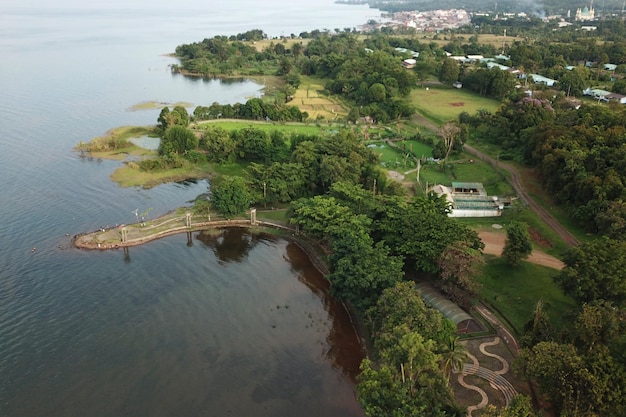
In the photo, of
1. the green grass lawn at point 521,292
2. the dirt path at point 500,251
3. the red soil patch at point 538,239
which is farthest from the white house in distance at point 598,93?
the green grass lawn at point 521,292

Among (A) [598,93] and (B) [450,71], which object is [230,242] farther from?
(A) [598,93]

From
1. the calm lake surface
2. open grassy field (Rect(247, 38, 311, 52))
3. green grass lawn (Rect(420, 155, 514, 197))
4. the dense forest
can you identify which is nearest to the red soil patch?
the dense forest

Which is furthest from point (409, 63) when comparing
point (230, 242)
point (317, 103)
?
point (230, 242)

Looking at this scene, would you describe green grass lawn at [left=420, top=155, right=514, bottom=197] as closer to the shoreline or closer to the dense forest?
the dense forest

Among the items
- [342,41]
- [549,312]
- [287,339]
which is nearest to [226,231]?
[287,339]

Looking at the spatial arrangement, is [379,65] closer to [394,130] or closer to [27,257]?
[394,130]
